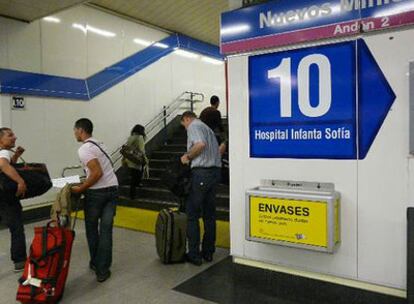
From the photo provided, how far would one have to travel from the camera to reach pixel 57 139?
621cm

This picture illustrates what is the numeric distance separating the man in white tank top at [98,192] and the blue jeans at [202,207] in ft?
2.43

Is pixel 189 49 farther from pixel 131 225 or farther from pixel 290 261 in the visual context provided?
pixel 290 261

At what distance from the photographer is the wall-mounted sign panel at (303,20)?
7.38 feet

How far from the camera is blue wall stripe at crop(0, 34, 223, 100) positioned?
556 centimetres

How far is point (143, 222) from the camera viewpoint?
534 cm

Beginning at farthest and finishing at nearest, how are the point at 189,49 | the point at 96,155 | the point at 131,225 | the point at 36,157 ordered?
the point at 189,49 → the point at 36,157 → the point at 131,225 → the point at 96,155

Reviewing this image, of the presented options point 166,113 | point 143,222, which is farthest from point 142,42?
point 143,222

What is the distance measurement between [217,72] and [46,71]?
5739mm

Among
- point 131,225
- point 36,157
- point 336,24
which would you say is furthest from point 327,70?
point 36,157

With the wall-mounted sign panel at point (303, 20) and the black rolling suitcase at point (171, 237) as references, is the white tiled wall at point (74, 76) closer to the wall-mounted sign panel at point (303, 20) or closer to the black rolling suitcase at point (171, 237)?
the black rolling suitcase at point (171, 237)

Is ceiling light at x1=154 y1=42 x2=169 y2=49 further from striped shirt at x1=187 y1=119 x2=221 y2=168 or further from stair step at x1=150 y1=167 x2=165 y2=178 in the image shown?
striped shirt at x1=187 y1=119 x2=221 y2=168

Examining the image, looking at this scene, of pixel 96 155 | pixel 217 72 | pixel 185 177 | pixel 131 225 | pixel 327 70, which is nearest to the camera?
pixel 327 70

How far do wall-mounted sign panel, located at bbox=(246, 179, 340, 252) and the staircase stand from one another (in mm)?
2479

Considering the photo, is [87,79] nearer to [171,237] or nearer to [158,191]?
[158,191]
